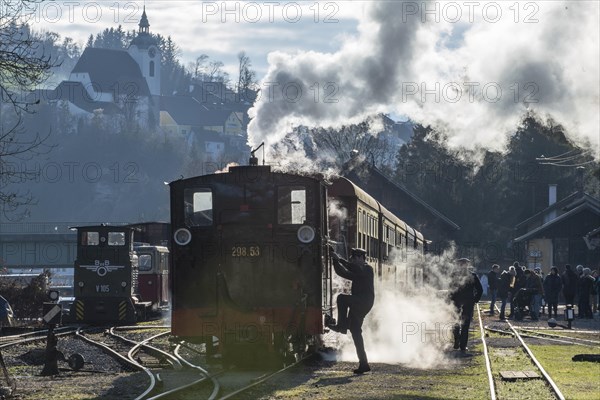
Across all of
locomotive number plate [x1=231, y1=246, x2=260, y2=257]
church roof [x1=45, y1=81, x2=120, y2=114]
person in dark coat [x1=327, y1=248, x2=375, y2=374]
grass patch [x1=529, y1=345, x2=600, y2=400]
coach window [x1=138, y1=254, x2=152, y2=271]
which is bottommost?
grass patch [x1=529, y1=345, x2=600, y2=400]

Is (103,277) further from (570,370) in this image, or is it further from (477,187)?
(477,187)

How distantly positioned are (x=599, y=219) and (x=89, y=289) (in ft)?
98.8

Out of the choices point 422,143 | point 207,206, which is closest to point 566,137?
point 207,206

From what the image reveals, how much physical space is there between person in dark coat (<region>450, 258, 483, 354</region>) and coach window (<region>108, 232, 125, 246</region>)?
13.9m

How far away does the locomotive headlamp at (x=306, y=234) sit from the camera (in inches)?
637

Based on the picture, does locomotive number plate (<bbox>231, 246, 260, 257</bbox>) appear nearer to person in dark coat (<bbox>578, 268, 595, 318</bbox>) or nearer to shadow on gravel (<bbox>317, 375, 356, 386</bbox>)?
shadow on gravel (<bbox>317, 375, 356, 386</bbox>)

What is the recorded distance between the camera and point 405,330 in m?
23.0

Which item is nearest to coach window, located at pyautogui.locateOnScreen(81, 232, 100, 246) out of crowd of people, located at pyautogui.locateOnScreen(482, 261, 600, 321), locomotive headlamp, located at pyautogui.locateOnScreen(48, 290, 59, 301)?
crowd of people, located at pyautogui.locateOnScreen(482, 261, 600, 321)

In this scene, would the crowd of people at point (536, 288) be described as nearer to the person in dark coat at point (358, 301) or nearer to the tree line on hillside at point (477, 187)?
the person in dark coat at point (358, 301)

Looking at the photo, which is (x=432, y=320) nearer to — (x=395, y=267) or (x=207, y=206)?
(x=395, y=267)

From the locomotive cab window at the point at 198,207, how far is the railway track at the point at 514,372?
511cm

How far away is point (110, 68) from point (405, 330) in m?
175

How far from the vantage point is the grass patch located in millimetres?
14103

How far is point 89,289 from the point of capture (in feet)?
103
